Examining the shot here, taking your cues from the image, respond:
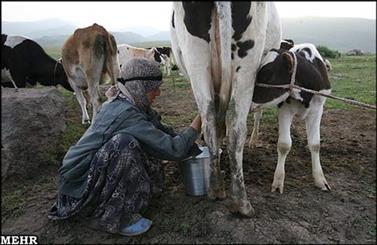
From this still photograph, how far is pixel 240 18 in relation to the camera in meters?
3.03

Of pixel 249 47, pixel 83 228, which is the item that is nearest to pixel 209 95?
pixel 249 47

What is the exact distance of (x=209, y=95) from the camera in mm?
3328

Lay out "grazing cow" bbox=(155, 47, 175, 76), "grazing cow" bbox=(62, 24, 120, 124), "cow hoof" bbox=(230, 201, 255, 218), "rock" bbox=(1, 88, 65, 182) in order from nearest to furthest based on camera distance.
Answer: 1. "cow hoof" bbox=(230, 201, 255, 218)
2. "rock" bbox=(1, 88, 65, 182)
3. "grazing cow" bbox=(62, 24, 120, 124)
4. "grazing cow" bbox=(155, 47, 175, 76)

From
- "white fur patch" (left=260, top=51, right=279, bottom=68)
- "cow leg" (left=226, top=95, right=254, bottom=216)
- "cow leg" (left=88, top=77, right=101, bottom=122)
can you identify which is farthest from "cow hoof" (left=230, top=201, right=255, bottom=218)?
"cow leg" (left=88, top=77, right=101, bottom=122)

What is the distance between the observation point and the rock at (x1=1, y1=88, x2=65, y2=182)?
432 centimetres

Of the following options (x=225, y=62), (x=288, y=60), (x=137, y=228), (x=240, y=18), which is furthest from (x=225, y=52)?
(x=137, y=228)

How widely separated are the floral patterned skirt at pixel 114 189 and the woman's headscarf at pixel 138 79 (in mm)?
445

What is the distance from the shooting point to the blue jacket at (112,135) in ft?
11.0

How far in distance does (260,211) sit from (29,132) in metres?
2.96

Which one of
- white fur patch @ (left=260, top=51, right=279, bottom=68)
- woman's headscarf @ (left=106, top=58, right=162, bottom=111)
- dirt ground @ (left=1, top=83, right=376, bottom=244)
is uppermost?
white fur patch @ (left=260, top=51, right=279, bottom=68)

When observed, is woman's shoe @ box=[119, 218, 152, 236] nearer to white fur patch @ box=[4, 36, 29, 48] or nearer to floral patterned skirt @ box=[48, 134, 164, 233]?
floral patterned skirt @ box=[48, 134, 164, 233]

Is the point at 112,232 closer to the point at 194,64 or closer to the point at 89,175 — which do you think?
the point at 89,175

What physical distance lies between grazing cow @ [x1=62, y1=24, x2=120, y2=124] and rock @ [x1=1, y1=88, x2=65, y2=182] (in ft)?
4.55

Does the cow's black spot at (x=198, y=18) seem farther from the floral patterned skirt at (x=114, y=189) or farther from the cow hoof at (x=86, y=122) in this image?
the cow hoof at (x=86, y=122)
